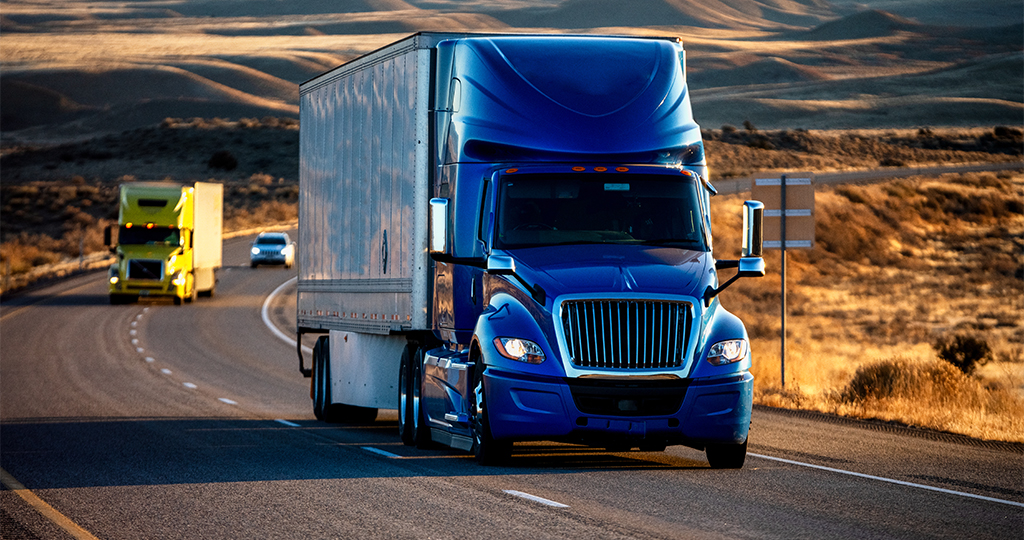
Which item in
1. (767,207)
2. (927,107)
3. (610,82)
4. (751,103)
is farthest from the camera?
(751,103)

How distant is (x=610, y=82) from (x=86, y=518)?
6.22 metres

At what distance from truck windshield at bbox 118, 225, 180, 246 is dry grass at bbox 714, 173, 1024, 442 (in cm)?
1735

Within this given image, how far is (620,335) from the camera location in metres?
11.8

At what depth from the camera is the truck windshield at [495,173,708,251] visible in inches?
506

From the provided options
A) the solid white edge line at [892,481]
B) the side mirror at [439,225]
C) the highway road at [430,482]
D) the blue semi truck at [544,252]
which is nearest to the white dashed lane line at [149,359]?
the highway road at [430,482]

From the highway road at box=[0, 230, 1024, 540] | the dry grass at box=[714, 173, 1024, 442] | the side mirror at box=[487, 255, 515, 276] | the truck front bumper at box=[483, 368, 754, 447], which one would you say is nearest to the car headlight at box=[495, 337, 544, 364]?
the truck front bumper at box=[483, 368, 754, 447]

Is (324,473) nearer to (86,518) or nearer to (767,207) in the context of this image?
(86,518)

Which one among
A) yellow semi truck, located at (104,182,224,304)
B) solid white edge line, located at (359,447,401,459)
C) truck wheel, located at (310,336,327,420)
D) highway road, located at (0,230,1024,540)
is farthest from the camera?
yellow semi truck, located at (104,182,224,304)

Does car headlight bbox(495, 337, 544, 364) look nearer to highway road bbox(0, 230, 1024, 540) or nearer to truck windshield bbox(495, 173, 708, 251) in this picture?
highway road bbox(0, 230, 1024, 540)

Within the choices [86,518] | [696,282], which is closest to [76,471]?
[86,518]

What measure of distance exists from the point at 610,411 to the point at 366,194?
5448 millimetres

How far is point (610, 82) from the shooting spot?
13.4 meters

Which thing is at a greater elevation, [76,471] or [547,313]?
[547,313]

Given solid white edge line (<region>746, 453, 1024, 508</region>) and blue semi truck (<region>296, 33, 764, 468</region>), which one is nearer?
solid white edge line (<region>746, 453, 1024, 508</region>)
